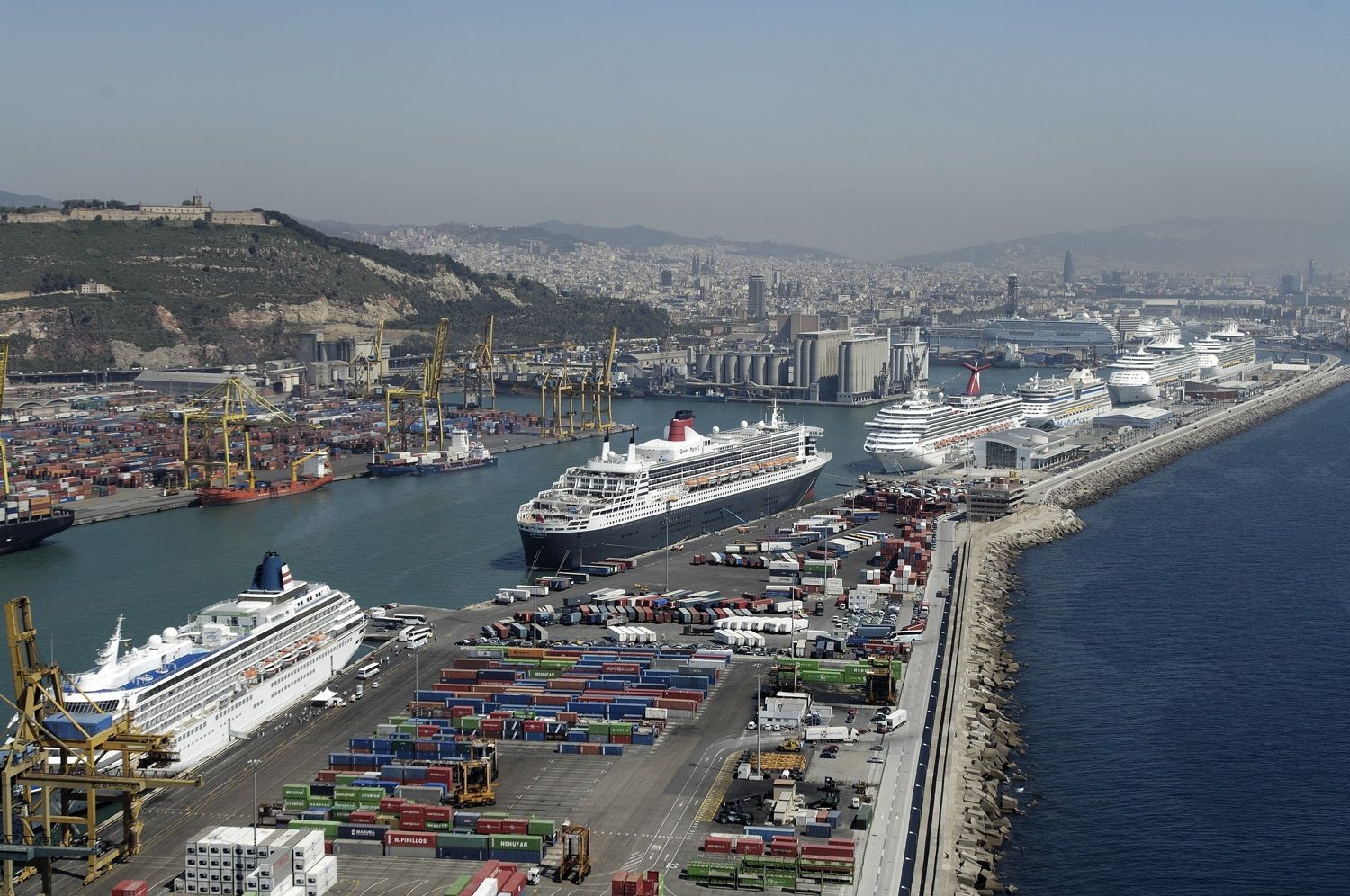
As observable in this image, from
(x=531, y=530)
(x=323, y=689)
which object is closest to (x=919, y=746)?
(x=323, y=689)

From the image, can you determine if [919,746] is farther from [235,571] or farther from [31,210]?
[31,210]

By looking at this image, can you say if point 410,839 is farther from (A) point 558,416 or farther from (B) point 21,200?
(B) point 21,200

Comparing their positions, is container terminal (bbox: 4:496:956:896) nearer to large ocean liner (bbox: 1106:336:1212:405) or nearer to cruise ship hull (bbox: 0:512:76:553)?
cruise ship hull (bbox: 0:512:76:553)

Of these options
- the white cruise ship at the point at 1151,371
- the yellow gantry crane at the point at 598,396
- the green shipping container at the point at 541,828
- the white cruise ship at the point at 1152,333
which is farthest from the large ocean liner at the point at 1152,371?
the green shipping container at the point at 541,828

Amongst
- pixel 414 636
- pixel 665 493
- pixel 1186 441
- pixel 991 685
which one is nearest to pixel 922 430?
pixel 1186 441

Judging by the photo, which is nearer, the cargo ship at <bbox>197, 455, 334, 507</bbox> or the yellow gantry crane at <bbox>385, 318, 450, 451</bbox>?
the cargo ship at <bbox>197, 455, 334, 507</bbox>

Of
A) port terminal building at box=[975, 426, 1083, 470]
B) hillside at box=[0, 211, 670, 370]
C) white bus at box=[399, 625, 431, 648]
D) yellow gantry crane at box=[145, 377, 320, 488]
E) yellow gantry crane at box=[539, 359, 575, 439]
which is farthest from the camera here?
hillside at box=[0, 211, 670, 370]

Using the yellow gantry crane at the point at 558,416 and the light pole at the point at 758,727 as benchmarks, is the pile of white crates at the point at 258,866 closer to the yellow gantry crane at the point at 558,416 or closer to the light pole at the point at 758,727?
the light pole at the point at 758,727

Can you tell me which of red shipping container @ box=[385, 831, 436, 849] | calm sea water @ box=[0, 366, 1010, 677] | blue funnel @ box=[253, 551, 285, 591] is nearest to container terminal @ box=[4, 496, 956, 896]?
red shipping container @ box=[385, 831, 436, 849]

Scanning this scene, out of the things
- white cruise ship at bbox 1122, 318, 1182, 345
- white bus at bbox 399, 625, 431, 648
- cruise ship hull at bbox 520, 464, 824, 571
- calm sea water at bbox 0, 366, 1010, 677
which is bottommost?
calm sea water at bbox 0, 366, 1010, 677
